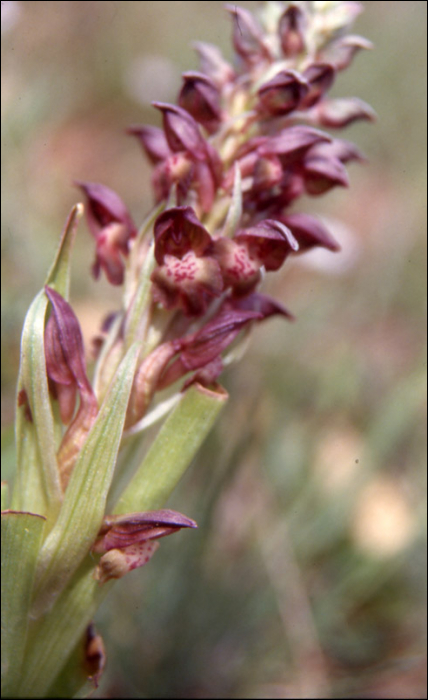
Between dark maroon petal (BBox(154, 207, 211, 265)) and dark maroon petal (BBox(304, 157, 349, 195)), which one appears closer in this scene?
dark maroon petal (BBox(154, 207, 211, 265))

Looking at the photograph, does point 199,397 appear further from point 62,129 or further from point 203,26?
point 203,26

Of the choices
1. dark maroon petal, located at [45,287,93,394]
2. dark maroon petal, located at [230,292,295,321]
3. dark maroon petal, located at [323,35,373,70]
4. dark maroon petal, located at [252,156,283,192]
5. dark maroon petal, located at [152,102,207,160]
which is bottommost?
dark maroon petal, located at [230,292,295,321]

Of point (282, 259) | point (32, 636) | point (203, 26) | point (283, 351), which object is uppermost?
point (203, 26)

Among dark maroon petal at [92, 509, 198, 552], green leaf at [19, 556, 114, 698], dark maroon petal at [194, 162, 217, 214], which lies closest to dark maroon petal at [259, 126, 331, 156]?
dark maroon petal at [194, 162, 217, 214]

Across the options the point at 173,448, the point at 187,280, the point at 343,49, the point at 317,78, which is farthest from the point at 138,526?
the point at 343,49

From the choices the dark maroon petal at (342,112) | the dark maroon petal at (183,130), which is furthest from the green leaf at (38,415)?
the dark maroon petal at (342,112)

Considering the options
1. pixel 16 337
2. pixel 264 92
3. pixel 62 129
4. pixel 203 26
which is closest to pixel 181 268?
pixel 264 92

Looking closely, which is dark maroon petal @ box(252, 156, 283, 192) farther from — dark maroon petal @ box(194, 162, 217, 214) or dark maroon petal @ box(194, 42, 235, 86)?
dark maroon petal @ box(194, 42, 235, 86)

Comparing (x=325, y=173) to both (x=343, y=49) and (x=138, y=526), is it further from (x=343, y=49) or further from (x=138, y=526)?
(x=138, y=526)
